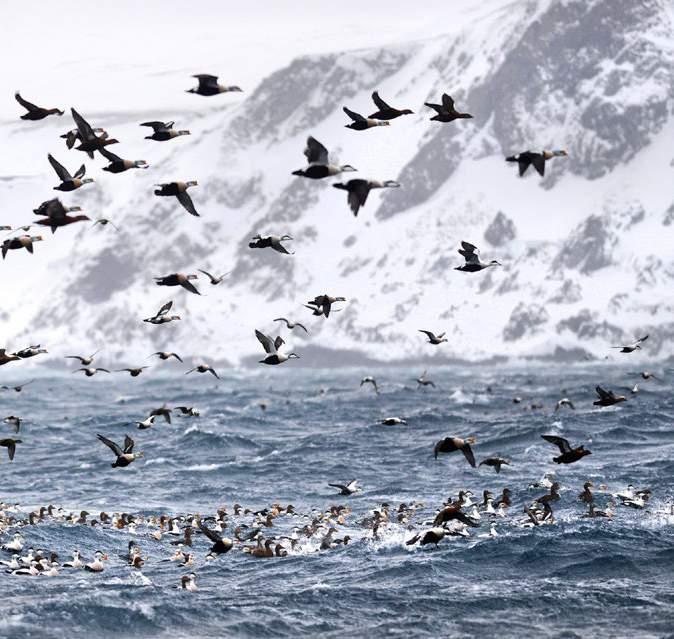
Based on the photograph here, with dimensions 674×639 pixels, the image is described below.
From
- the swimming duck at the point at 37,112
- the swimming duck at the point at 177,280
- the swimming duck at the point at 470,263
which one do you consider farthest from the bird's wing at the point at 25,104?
the swimming duck at the point at 470,263

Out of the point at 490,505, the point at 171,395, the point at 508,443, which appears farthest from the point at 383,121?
the point at 171,395

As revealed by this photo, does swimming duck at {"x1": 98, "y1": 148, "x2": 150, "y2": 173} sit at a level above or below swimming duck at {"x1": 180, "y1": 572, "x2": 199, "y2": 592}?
above

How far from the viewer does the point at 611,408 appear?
3543 inches

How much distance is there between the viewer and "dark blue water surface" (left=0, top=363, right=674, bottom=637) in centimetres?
3203

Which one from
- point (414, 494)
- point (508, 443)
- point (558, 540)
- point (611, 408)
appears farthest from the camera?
point (611, 408)

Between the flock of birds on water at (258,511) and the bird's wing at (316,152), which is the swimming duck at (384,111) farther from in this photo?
the bird's wing at (316,152)

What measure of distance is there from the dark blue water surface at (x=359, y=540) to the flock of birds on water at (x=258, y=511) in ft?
1.37

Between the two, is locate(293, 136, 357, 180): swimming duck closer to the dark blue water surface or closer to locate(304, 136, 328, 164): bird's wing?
locate(304, 136, 328, 164): bird's wing

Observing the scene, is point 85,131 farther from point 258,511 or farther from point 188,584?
point 258,511

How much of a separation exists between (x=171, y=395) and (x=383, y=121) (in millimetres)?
117982

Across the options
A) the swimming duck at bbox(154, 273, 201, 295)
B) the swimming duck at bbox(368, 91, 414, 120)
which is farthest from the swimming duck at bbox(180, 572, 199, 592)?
the swimming duck at bbox(368, 91, 414, 120)

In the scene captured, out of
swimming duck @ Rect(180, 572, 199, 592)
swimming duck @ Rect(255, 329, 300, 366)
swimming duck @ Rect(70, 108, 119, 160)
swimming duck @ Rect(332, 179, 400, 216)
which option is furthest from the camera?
swimming duck @ Rect(180, 572, 199, 592)

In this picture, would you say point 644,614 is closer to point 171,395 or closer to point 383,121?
point 383,121

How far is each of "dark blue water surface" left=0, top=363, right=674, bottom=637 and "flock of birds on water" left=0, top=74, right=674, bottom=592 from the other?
42 centimetres
